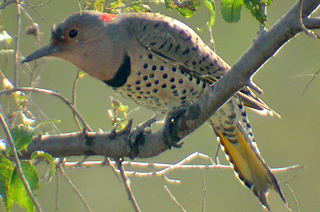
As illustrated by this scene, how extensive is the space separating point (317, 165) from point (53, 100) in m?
3.53

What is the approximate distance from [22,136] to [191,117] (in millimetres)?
847

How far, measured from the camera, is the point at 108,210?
635cm

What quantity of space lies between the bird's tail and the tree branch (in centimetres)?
42

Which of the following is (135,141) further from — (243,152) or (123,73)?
(243,152)

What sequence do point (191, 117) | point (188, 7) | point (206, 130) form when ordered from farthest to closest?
point (206, 130), point (191, 117), point (188, 7)

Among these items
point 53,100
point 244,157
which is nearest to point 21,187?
point 244,157

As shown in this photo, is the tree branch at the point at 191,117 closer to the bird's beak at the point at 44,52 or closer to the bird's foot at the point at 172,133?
the bird's foot at the point at 172,133

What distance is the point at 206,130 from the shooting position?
21.1 ft

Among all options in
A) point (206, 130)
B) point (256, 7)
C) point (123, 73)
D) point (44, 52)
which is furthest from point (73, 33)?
point (206, 130)

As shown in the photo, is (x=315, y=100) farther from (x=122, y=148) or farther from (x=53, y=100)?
(x=122, y=148)

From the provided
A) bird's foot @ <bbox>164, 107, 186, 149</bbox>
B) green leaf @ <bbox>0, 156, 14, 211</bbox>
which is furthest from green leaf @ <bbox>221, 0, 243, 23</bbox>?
green leaf @ <bbox>0, 156, 14, 211</bbox>

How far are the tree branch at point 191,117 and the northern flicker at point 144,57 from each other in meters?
0.19

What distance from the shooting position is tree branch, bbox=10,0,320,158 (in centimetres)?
197

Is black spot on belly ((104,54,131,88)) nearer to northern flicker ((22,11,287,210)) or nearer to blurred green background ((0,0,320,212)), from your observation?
northern flicker ((22,11,287,210))
